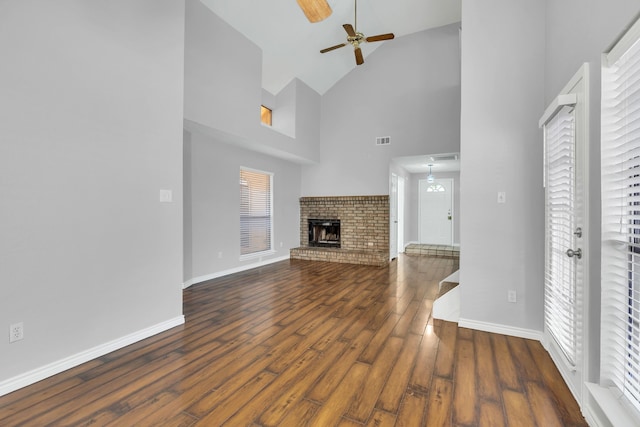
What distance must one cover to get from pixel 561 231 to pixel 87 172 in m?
3.52

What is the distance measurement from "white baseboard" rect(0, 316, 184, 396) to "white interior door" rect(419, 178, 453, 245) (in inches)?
301

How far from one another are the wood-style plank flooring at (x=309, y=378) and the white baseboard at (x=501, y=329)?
9 centimetres

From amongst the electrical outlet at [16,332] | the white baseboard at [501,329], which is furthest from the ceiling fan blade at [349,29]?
the electrical outlet at [16,332]

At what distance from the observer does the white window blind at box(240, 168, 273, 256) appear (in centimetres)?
563

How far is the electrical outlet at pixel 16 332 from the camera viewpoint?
1835 millimetres

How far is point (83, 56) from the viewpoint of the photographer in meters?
2.17

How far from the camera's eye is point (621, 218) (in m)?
1.43

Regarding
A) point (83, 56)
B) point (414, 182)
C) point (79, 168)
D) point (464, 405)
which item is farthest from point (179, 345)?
point (414, 182)

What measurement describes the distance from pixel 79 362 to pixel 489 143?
3.87m

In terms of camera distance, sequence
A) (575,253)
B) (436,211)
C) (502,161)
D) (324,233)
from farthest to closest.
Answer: (436,211), (324,233), (502,161), (575,253)

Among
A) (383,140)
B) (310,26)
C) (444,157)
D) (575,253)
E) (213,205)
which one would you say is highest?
(310,26)

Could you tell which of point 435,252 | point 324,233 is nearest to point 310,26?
point 324,233

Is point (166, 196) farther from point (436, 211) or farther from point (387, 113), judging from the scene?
point (436, 211)

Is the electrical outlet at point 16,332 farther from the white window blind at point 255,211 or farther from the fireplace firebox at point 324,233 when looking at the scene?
the fireplace firebox at point 324,233
